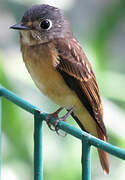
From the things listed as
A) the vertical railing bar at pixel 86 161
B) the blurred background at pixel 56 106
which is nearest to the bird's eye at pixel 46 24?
the blurred background at pixel 56 106

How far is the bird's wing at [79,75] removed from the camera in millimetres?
3223

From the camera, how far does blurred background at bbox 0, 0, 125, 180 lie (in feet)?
12.3

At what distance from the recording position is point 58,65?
125 inches

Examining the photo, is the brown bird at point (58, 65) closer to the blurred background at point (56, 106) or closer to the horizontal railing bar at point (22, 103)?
the blurred background at point (56, 106)

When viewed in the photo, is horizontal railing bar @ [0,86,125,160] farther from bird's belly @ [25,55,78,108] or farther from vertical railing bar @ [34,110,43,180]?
bird's belly @ [25,55,78,108]

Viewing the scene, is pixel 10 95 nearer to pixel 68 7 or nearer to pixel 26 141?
pixel 26 141

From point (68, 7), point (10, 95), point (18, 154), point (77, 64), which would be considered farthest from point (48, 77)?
point (68, 7)

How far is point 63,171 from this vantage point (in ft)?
12.1

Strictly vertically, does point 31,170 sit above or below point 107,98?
below

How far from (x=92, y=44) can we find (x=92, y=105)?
→ 78cm

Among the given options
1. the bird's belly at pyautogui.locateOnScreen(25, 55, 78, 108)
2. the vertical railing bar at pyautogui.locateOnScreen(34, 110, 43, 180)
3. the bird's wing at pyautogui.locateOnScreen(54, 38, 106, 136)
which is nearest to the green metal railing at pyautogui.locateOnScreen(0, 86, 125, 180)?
the vertical railing bar at pyautogui.locateOnScreen(34, 110, 43, 180)

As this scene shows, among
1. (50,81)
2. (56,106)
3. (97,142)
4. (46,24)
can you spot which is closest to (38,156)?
(97,142)

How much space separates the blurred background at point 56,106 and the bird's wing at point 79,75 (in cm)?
51

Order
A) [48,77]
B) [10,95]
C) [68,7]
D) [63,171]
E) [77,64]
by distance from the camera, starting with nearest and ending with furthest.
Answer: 1. [10,95]
2. [48,77]
3. [77,64]
4. [63,171]
5. [68,7]
